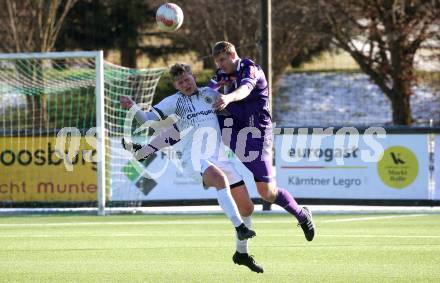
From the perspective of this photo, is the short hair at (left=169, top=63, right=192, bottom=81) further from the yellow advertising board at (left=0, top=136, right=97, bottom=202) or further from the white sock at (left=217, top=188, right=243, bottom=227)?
the yellow advertising board at (left=0, top=136, right=97, bottom=202)

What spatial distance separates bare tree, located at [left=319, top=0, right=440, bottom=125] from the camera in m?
31.6

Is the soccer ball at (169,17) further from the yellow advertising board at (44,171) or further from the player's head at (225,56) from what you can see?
the yellow advertising board at (44,171)

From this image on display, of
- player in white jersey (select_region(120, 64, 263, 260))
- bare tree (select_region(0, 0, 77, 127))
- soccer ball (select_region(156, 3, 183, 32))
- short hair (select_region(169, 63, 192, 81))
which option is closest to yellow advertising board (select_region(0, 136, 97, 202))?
soccer ball (select_region(156, 3, 183, 32))

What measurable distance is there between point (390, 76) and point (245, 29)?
19.9ft

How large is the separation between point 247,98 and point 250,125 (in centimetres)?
30

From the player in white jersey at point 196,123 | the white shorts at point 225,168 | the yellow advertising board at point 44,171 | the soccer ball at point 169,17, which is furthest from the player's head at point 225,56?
the yellow advertising board at point 44,171

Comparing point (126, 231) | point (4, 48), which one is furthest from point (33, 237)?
point (4, 48)

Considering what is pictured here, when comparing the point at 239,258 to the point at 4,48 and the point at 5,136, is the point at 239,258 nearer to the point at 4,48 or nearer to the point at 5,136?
the point at 5,136

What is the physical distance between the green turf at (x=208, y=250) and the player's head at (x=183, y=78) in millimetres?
1891

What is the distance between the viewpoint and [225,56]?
9.70 metres

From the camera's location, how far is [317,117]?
3647 cm

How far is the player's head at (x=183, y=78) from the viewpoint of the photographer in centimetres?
947

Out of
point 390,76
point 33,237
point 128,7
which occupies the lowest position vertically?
point 33,237

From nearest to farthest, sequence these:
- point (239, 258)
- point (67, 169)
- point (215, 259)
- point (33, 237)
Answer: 1. point (239, 258)
2. point (215, 259)
3. point (33, 237)
4. point (67, 169)
